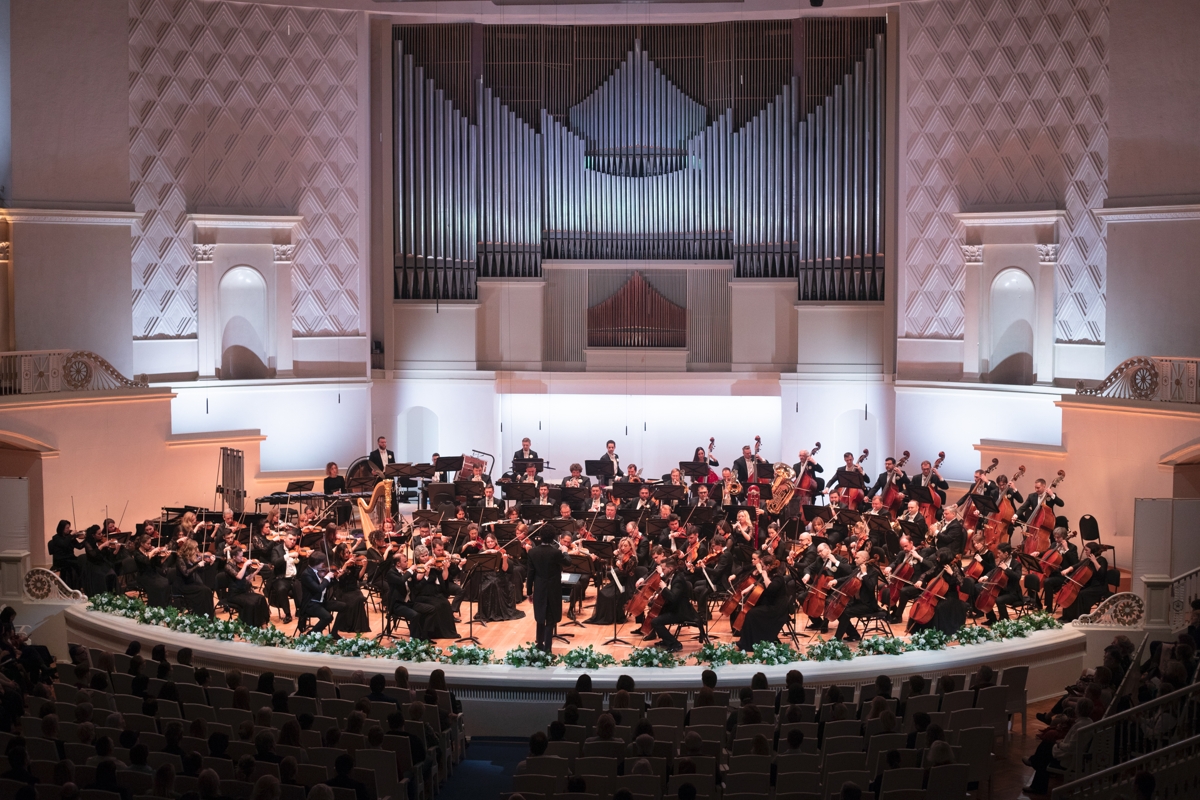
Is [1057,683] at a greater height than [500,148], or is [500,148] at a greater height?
[500,148]

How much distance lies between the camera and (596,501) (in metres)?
17.1

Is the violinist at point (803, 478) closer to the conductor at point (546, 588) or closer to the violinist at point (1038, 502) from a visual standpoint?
the violinist at point (1038, 502)

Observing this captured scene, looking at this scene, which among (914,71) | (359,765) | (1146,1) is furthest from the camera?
(914,71)

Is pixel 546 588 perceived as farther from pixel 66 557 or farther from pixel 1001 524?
pixel 1001 524

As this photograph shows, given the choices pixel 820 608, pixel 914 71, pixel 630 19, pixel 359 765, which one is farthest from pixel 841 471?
pixel 359 765

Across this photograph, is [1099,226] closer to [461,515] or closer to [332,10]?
[461,515]

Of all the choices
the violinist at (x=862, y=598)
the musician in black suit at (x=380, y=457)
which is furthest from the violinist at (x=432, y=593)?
the musician in black suit at (x=380, y=457)

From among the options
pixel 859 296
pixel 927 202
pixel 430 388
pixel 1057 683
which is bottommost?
pixel 1057 683

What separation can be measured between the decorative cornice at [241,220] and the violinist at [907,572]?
41.0 feet

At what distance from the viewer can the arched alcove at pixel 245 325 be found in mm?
21938

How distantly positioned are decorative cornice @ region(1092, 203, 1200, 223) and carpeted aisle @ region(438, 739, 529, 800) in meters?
12.3

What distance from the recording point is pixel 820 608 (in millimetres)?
14203

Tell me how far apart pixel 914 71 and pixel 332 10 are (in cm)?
1016

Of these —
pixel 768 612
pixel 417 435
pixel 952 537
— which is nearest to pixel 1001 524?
pixel 952 537
